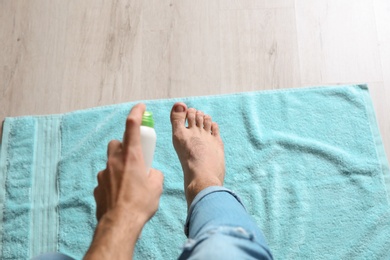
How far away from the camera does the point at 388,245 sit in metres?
1.02

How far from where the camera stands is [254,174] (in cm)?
110

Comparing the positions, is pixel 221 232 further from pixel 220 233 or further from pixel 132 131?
pixel 132 131

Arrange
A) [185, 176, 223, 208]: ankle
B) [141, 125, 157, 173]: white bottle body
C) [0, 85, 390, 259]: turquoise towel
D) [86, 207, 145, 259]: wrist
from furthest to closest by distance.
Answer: [0, 85, 390, 259]: turquoise towel < [185, 176, 223, 208]: ankle < [141, 125, 157, 173]: white bottle body < [86, 207, 145, 259]: wrist

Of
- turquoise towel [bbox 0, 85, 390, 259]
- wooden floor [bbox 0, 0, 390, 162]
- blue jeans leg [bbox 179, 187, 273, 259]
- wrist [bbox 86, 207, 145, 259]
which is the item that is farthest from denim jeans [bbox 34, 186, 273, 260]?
wooden floor [bbox 0, 0, 390, 162]

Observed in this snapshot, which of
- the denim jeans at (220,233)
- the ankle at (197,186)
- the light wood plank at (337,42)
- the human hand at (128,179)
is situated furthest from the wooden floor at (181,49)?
the human hand at (128,179)

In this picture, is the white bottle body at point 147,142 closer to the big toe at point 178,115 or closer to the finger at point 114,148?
the finger at point 114,148

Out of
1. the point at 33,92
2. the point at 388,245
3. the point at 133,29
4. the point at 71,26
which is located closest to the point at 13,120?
the point at 33,92

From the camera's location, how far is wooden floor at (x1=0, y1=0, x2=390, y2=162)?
122cm

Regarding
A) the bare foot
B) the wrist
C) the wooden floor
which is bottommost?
the wrist

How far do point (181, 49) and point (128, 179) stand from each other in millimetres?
675

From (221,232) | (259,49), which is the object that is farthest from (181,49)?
(221,232)

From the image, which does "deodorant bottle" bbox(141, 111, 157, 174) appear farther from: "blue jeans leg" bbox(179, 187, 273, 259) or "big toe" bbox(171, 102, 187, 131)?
"big toe" bbox(171, 102, 187, 131)

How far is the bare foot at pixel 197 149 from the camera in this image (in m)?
0.96

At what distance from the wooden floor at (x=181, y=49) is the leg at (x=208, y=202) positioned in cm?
15
